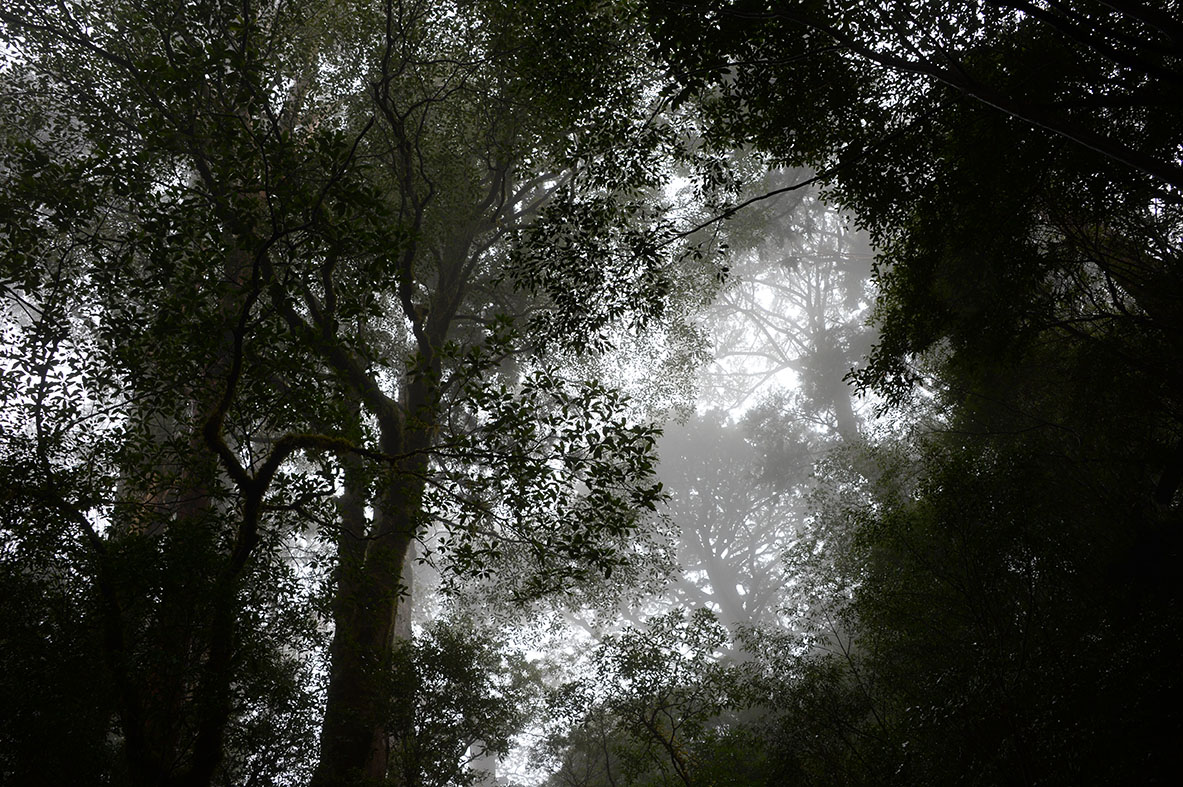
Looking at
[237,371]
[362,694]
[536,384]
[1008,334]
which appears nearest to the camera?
[237,371]

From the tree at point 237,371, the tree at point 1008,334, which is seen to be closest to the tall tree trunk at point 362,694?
the tree at point 237,371

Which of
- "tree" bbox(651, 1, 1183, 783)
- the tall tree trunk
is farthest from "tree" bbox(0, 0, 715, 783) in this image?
"tree" bbox(651, 1, 1183, 783)

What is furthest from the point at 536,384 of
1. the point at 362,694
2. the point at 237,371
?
the point at 362,694

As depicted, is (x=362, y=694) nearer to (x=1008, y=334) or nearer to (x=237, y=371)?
(x=237, y=371)

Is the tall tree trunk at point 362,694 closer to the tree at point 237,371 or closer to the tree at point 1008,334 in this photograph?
the tree at point 237,371

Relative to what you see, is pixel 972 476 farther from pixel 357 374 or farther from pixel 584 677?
pixel 357 374

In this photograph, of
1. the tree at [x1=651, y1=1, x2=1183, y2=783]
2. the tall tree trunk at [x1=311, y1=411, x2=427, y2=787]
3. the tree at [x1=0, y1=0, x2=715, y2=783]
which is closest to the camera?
the tree at [x1=0, y1=0, x2=715, y2=783]

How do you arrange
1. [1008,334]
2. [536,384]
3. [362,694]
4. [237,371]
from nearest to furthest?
[237,371] < [536,384] < [1008,334] < [362,694]

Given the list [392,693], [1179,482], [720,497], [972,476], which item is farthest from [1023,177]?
[720,497]

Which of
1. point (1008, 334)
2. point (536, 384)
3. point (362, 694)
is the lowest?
point (362, 694)

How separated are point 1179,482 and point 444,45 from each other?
987cm

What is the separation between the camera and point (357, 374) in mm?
8109

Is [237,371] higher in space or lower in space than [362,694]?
higher

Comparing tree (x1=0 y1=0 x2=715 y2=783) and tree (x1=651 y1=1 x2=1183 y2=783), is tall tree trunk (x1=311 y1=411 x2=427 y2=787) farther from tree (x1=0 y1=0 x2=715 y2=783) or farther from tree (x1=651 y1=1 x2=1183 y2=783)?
tree (x1=651 y1=1 x2=1183 y2=783)
